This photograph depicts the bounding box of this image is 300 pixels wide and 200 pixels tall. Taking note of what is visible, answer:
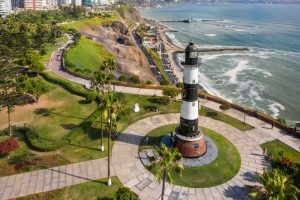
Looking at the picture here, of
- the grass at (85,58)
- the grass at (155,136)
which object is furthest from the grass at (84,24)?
the grass at (155,136)

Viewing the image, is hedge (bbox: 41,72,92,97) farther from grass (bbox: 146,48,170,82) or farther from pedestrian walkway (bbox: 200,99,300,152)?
grass (bbox: 146,48,170,82)

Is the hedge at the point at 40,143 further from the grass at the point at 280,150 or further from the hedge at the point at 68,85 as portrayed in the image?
the grass at the point at 280,150

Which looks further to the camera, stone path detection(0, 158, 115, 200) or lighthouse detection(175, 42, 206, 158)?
lighthouse detection(175, 42, 206, 158)

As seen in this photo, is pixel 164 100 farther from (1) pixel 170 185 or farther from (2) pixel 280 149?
(1) pixel 170 185

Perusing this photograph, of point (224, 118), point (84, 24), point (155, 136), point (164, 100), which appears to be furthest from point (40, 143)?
point (84, 24)

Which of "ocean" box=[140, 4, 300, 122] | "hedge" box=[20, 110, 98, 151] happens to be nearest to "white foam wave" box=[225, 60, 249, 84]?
"ocean" box=[140, 4, 300, 122]

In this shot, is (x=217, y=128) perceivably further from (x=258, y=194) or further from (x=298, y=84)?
(x=298, y=84)
